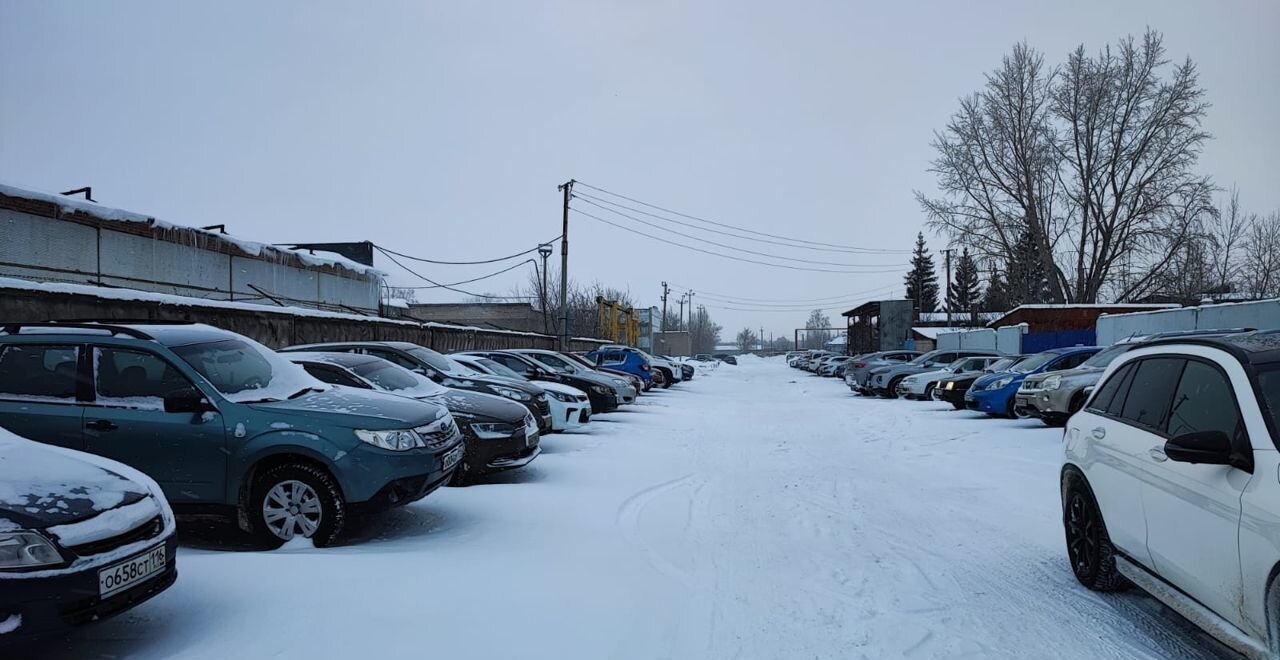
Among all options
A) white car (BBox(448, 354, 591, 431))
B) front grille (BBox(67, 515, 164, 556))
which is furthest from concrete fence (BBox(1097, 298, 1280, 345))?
front grille (BBox(67, 515, 164, 556))

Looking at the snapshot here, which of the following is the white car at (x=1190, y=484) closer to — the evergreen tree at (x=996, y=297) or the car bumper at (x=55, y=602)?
the car bumper at (x=55, y=602)

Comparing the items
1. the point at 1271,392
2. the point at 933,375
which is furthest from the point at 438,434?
the point at 933,375

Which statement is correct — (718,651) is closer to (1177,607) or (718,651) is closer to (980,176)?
(1177,607)

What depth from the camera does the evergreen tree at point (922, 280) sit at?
87.5 meters

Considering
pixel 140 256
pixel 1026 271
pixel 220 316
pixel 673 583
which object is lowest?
pixel 673 583

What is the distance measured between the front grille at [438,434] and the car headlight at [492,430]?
132 centimetres

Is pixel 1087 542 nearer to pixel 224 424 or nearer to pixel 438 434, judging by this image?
pixel 438 434

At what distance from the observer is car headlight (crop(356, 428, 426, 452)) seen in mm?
5578

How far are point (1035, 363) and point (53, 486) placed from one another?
52.4ft

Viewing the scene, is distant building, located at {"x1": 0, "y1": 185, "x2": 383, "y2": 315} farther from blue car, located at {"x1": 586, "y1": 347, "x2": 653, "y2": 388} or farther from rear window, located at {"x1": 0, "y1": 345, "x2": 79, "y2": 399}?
rear window, located at {"x1": 0, "y1": 345, "x2": 79, "y2": 399}

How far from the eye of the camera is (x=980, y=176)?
43.1m

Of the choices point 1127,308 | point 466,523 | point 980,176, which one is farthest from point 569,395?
point 980,176

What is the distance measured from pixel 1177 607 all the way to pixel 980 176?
4455 cm

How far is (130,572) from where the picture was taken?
345 cm
